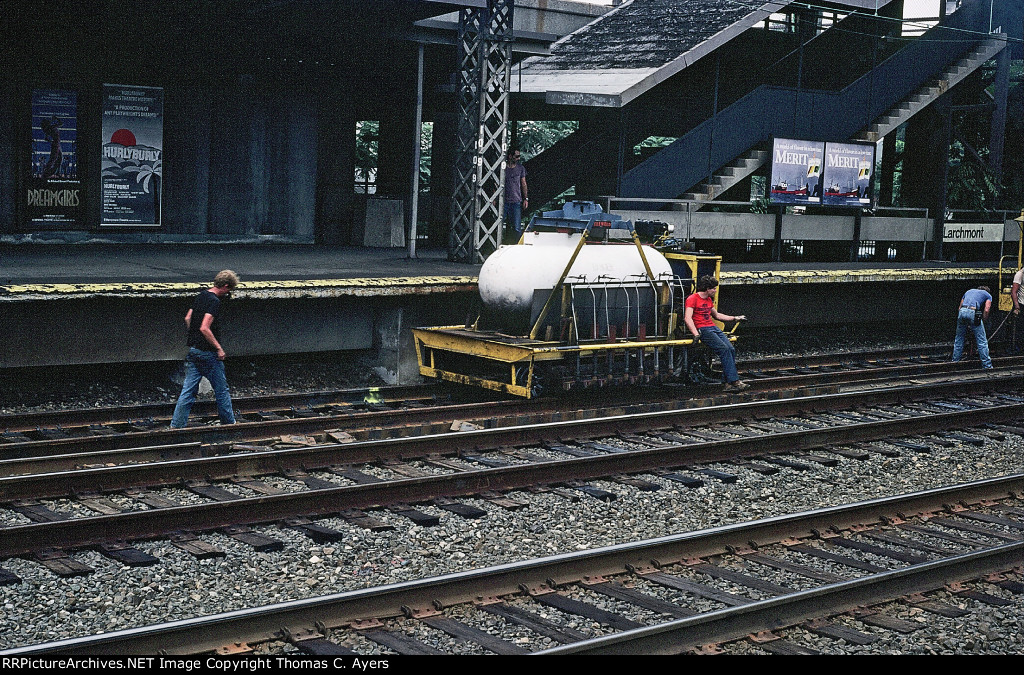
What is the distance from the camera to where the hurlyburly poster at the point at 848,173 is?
76.3 feet

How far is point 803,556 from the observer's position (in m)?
8.38

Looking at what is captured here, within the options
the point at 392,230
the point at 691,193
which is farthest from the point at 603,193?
the point at 392,230

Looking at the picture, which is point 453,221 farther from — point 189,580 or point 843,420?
point 189,580

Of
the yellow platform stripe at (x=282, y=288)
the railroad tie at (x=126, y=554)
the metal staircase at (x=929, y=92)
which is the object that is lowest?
the railroad tie at (x=126, y=554)

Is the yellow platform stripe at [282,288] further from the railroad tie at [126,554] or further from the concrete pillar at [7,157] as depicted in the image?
the concrete pillar at [7,157]

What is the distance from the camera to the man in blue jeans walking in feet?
37.6

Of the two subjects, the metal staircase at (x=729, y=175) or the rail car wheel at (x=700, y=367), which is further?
the metal staircase at (x=729, y=175)

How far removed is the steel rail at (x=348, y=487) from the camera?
8164mm

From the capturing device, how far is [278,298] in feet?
47.2

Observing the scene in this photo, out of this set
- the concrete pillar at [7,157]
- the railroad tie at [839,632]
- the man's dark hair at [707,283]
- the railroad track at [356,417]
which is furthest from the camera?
the concrete pillar at [7,157]

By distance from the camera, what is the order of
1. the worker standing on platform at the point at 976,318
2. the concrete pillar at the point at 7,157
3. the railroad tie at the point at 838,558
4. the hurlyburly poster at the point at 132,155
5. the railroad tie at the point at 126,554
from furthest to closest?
1. the hurlyburly poster at the point at 132,155
2. the concrete pillar at the point at 7,157
3. the worker standing on platform at the point at 976,318
4. the railroad tie at the point at 838,558
5. the railroad tie at the point at 126,554

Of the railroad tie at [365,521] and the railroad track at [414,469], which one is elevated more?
the railroad track at [414,469]

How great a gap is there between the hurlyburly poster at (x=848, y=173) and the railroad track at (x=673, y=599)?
49.2ft

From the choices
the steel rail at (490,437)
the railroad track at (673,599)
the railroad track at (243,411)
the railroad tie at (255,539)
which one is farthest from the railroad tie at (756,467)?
the railroad tie at (255,539)
